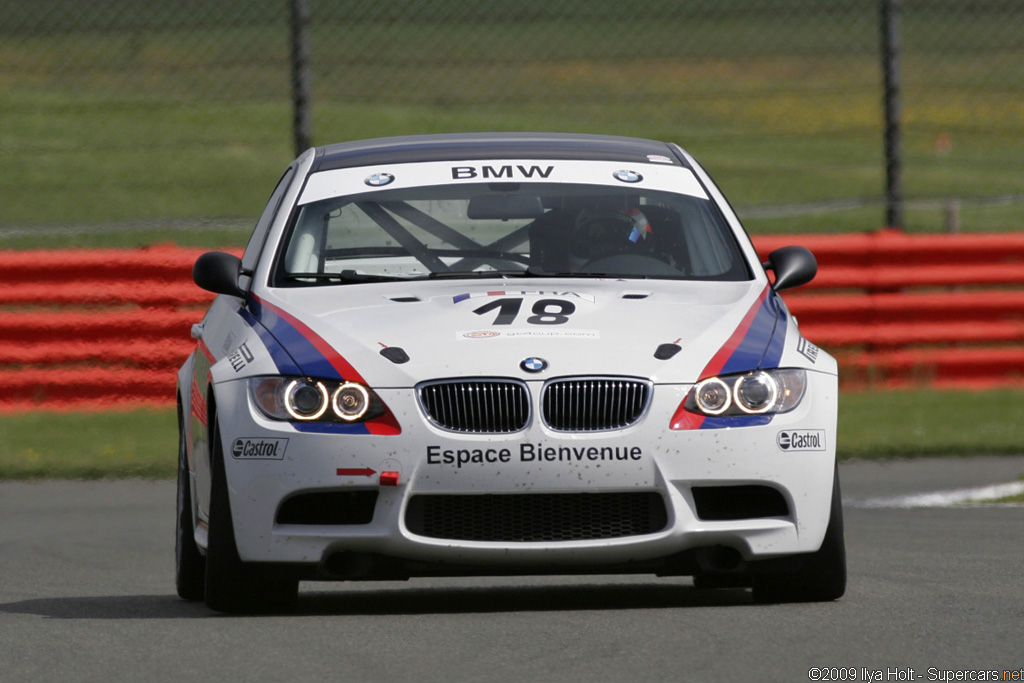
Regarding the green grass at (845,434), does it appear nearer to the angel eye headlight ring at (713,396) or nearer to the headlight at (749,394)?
the headlight at (749,394)

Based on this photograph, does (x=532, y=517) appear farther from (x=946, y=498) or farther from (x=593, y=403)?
(x=946, y=498)

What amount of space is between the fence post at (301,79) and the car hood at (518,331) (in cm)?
813

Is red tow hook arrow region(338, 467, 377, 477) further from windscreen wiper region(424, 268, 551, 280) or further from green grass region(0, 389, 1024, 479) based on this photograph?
green grass region(0, 389, 1024, 479)

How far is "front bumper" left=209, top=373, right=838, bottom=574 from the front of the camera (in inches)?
239

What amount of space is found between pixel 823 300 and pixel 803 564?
7.84m

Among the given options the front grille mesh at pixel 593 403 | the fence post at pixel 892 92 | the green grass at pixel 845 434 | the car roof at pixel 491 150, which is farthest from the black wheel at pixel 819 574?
the fence post at pixel 892 92

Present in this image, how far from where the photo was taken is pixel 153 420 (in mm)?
13391

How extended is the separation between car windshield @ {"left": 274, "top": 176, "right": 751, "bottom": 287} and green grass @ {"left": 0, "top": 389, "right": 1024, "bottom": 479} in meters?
4.66

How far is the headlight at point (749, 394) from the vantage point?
619 cm

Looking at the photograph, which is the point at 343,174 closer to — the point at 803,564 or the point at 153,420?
the point at 803,564

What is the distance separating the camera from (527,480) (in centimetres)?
608

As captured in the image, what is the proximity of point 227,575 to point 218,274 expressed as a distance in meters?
Answer: 1.19

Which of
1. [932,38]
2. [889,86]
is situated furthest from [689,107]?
[889,86]

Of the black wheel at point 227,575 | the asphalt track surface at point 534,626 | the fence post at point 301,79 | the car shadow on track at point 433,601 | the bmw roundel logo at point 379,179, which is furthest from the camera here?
the fence post at point 301,79
